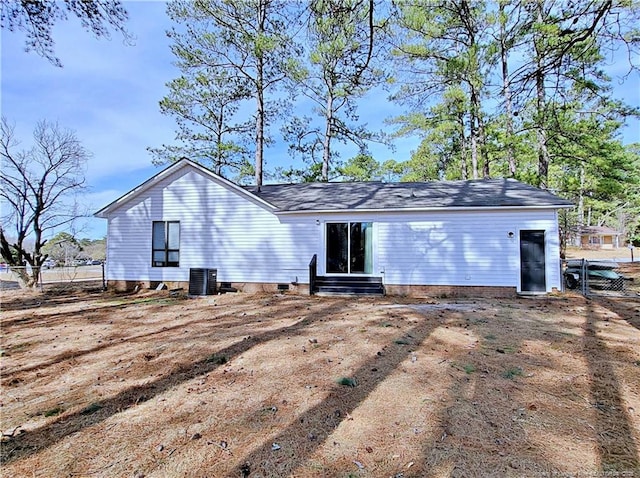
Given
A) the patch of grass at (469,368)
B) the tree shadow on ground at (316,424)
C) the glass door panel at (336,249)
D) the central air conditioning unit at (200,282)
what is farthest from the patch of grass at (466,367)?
the central air conditioning unit at (200,282)

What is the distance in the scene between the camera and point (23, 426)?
9.96ft

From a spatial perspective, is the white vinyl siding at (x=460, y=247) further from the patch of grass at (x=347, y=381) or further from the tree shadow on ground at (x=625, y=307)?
the patch of grass at (x=347, y=381)

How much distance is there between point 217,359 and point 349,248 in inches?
275

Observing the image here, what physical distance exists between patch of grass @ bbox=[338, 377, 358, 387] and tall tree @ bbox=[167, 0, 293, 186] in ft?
44.0

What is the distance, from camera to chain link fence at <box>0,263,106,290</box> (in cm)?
1266

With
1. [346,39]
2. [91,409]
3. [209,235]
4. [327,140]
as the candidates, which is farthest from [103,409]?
[327,140]

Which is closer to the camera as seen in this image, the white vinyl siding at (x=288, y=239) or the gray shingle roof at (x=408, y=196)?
the white vinyl siding at (x=288, y=239)

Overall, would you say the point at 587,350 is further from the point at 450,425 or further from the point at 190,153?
the point at 190,153

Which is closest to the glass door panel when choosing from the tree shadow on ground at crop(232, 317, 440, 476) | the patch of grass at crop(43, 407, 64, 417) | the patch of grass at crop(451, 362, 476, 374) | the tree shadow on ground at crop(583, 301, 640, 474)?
the tree shadow on ground at crop(232, 317, 440, 476)

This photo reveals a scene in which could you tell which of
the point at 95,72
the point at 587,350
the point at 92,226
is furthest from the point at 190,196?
the point at 587,350

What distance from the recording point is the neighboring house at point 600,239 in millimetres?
36406

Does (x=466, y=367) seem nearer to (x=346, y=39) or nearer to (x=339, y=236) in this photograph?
(x=346, y=39)

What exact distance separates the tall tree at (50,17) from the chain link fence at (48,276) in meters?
9.43

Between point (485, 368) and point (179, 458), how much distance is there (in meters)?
3.42
